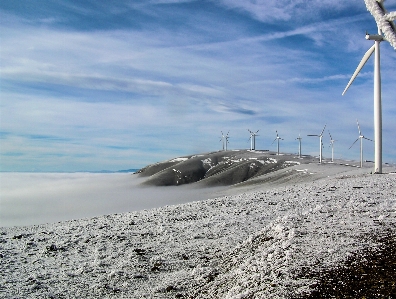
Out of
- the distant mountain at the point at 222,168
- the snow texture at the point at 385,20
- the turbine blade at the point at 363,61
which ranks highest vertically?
the turbine blade at the point at 363,61

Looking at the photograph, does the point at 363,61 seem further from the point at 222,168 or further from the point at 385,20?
the point at 222,168

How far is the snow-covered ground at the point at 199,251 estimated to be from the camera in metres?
11.0

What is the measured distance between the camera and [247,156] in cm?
12631

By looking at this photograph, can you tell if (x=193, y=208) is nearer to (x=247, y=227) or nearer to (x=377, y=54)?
(x=247, y=227)

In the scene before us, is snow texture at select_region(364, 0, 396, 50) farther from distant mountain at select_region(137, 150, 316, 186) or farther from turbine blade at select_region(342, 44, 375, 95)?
distant mountain at select_region(137, 150, 316, 186)

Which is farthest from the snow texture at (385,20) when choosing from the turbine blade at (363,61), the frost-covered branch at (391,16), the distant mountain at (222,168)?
the distant mountain at (222,168)

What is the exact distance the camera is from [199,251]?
50.7ft

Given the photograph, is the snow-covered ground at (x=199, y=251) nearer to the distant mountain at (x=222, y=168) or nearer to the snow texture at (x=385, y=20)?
the snow texture at (x=385, y=20)

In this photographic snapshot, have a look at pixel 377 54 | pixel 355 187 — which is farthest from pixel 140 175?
pixel 355 187

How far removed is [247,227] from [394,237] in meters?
7.03

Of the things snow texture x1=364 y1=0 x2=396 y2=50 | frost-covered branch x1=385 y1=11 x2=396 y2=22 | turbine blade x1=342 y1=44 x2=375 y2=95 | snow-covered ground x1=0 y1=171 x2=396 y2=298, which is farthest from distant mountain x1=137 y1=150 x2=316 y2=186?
frost-covered branch x1=385 y1=11 x2=396 y2=22

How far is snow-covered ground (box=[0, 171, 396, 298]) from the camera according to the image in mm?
10984

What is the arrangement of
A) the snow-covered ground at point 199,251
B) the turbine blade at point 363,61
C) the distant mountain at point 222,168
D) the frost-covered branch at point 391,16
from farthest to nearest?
the distant mountain at point 222,168
the turbine blade at point 363,61
the snow-covered ground at point 199,251
the frost-covered branch at point 391,16

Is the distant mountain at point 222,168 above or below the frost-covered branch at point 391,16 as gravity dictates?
below
